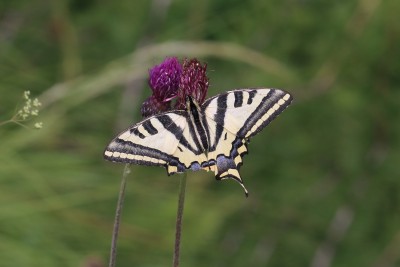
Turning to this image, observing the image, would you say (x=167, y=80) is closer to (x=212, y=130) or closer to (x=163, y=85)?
(x=163, y=85)

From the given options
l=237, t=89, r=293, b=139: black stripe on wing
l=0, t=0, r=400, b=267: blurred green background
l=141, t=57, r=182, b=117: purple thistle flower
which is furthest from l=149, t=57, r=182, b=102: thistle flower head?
l=0, t=0, r=400, b=267: blurred green background

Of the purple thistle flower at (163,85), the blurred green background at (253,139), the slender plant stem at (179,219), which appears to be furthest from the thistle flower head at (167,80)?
the blurred green background at (253,139)

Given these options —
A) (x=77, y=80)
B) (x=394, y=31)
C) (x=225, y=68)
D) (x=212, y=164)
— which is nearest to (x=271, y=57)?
(x=225, y=68)

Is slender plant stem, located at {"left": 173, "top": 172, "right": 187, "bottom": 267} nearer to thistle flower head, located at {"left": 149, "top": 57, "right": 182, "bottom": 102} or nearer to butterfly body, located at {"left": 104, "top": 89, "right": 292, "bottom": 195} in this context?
butterfly body, located at {"left": 104, "top": 89, "right": 292, "bottom": 195}

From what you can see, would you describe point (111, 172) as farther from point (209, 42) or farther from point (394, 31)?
point (394, 31)

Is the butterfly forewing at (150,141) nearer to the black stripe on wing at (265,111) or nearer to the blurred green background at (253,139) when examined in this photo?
the black stripe on wing at (265,111)

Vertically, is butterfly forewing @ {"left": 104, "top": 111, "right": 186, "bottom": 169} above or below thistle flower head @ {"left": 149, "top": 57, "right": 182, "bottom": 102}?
below

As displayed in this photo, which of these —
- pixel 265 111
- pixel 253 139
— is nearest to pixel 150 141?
pixel 265 111
